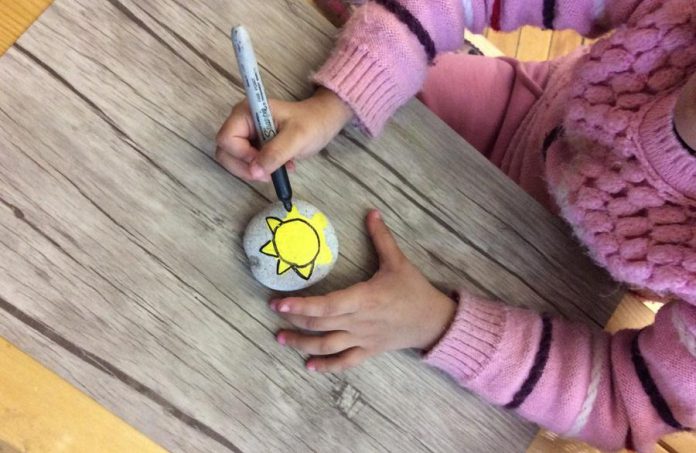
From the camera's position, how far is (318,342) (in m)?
0.60

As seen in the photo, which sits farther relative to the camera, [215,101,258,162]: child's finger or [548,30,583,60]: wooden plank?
[548,30,583,60]: wooden plank

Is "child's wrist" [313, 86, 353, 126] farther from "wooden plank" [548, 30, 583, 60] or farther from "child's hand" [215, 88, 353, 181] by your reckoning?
"wooden plank" [548, 30, 583, 60]

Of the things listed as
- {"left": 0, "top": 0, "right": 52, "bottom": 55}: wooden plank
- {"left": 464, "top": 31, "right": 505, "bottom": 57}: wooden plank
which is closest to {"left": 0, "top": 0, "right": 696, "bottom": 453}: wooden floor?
{"left": 0, "top": 0, "right": 52, "bottom": 55}: wooden plank

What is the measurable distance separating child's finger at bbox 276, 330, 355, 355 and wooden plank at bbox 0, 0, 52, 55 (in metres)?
0.35

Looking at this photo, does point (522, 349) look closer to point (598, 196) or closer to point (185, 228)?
point (598, 196)

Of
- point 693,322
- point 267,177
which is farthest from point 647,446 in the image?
point 267,177

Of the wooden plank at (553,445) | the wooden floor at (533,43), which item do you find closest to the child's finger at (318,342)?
the wooden plank at (553,445)

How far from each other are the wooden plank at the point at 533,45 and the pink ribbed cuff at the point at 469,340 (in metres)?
0.80

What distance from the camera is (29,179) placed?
0.55 meters

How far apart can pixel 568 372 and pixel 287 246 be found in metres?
0.33

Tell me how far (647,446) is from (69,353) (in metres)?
0.57

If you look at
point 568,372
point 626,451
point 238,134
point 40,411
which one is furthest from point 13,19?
point 626,451

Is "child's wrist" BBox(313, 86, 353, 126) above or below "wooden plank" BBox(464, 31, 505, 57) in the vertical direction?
below

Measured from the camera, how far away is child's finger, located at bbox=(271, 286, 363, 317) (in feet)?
1.89
